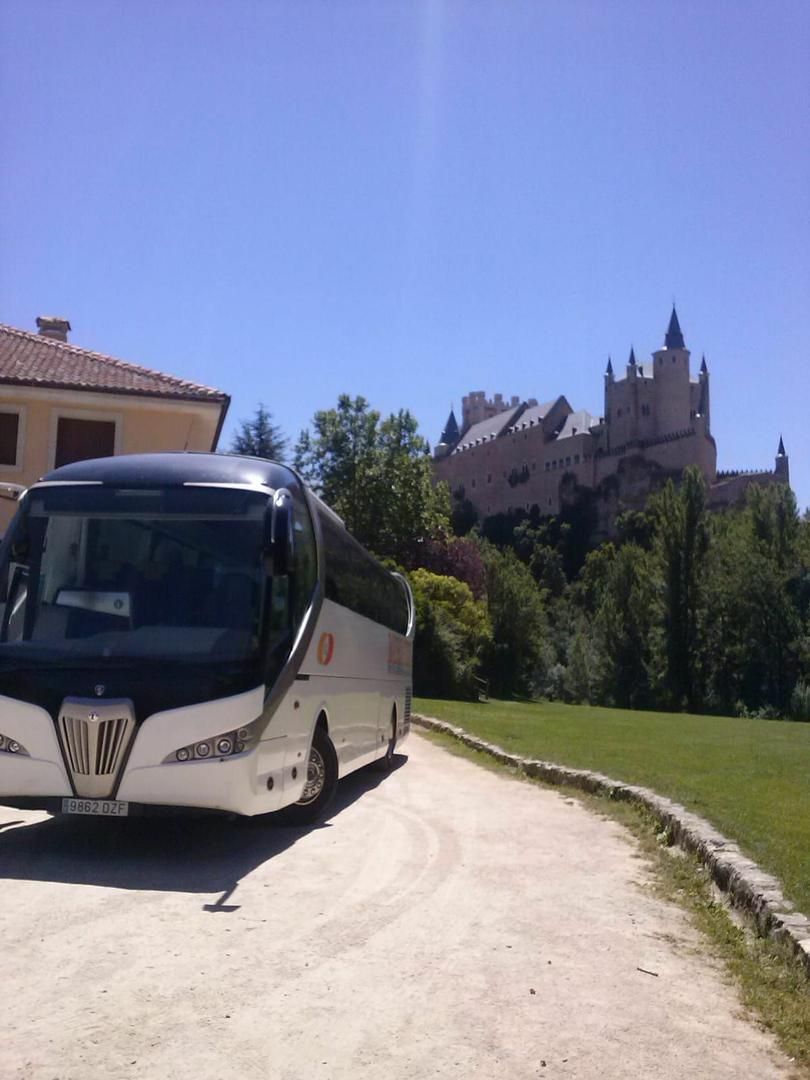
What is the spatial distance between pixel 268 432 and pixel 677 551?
85.3ft

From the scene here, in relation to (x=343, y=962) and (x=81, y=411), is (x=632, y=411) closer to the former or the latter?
(x=81, y=411)

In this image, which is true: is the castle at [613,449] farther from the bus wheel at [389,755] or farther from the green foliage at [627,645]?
the bus wheel at [389,755]

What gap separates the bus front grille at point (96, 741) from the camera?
818cm

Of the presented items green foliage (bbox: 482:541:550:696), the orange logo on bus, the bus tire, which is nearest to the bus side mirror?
Answer: the orange logo on bus

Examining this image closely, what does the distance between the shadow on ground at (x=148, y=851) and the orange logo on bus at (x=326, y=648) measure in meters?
1.64

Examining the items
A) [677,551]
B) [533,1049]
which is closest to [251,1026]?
[533,1049]

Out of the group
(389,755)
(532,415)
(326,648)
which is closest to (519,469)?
(532,415)

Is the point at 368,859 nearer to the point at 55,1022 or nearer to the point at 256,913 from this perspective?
the point at 256,913

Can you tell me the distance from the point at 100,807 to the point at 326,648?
3.02 metres

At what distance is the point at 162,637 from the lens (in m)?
8.62

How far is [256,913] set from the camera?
7.02 meters

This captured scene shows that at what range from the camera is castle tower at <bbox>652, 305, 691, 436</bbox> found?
124 metres

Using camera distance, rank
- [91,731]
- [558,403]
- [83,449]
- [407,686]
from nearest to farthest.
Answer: [91,731], [407,686], [83,449], [558,403]

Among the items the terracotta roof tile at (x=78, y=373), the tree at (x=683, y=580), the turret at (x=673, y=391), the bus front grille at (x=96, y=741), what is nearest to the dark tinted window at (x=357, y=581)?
the bus front grille at (x=96, y=741)
